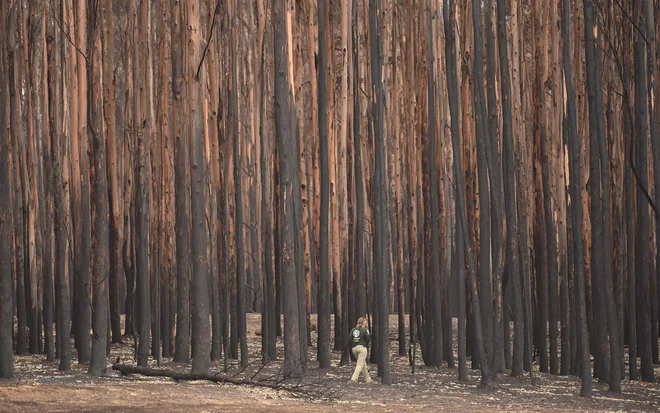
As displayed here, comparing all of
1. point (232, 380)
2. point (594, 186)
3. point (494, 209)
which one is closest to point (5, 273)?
point (232, 380)

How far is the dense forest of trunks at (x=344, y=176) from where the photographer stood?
1039 cm

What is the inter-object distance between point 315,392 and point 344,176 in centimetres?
780

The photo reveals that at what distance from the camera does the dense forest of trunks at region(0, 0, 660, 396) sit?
10.4 metres

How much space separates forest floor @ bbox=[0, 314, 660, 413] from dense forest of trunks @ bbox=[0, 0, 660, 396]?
32cm

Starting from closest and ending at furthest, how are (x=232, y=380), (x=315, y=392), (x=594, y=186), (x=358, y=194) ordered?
(x=315, y=392), (x=232, y=380), (x=594, y=186), (x=358, y=194)

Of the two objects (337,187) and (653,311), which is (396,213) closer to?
(337,187)

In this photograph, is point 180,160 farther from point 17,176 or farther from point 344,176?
point 344,176

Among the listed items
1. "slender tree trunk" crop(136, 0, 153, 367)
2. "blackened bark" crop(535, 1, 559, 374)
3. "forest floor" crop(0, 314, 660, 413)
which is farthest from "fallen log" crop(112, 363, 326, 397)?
"blackened bark" crop(535, 1, 559, 374)

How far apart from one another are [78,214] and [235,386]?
4.49 meters

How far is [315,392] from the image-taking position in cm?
905

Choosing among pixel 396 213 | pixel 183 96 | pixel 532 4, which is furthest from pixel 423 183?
pixel 183 96

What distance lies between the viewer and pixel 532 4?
13.3 metres

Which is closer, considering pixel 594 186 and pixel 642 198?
pixel 594 186

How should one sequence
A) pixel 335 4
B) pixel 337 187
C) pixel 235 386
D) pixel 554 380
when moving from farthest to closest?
pixel 337 187 → pixel 335 4 → pixel 554 380 → pixel 235 386
